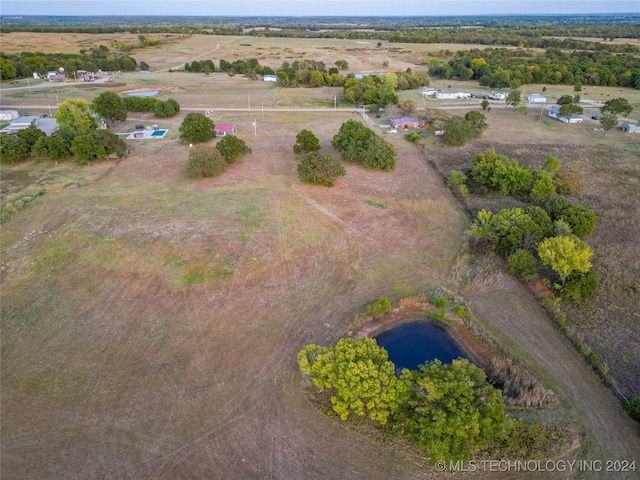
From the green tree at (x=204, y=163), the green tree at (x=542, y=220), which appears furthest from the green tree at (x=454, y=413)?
the green tree at (x=204, y=163)

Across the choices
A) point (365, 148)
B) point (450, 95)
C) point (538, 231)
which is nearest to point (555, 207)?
point (538, 231)

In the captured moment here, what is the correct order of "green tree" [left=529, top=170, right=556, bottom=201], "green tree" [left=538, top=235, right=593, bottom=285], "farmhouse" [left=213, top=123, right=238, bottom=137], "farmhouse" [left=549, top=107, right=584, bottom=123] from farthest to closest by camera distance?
1. "farmhouse" [left=549, top=107, right=584, bottom=123]
2. "farmhouse" [left=213, top=123, right=238, bottom=137]
3. "green tree" [left=529, top=170, right=556, bottom=201]
4. "green tree" [left=538, top=235, right=593, bottom=285]

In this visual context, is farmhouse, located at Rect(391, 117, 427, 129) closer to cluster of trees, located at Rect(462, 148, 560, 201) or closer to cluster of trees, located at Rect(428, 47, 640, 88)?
cluster of trees, located at Rect(462, 148, 560, 201)

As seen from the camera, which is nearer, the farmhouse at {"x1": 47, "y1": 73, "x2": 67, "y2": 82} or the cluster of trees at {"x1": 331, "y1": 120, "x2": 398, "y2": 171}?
the cluster of trees at {"x1": 331, "y1": 120, "x2": 398, "y2": 171}

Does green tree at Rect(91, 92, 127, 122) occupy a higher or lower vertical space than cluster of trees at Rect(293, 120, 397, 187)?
higher

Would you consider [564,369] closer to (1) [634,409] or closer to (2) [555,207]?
(1) [634,409]

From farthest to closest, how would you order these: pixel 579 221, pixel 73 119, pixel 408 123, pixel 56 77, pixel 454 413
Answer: pixel 56 77
pixel 408 123
pixel 73 119
pixel 579 221
pixel 454 413

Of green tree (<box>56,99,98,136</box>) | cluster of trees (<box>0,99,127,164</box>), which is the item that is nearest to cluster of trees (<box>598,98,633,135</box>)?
cluster of trees (<box>0,99,127,164</box>)
